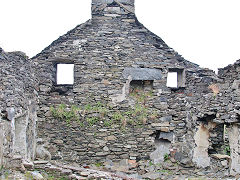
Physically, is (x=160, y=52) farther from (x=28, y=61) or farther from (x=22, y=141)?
(x=22, y=141)

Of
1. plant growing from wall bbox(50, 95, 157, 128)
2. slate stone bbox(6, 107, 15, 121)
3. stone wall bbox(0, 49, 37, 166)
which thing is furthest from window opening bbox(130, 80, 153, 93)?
slate stone bbox(6, 107, 15, 121)

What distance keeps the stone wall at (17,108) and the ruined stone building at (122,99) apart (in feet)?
0.32

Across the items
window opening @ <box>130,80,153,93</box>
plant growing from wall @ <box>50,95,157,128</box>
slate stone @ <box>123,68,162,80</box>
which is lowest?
plant growing from wall @ <box>50,95,157,128</box>

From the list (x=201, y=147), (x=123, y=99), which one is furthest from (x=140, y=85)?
(x=201, y=147)

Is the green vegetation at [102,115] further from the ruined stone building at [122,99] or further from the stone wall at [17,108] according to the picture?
the stone wall at [17,108]

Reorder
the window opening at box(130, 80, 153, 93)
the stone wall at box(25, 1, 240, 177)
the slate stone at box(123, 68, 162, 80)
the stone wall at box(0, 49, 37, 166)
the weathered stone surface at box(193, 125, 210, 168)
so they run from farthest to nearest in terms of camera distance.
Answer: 1. the window opening at box(130, 80, 153, 93)
2. the slate stone at box(123, 68, 162, 80)
3. the stone wall at box(25, 1, 240, 177)
4. the weathered stone surface at box(193, 125, 210, 168)
5. the stone wall at box(0, 49, 37, 166)

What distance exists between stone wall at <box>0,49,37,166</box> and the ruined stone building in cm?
10

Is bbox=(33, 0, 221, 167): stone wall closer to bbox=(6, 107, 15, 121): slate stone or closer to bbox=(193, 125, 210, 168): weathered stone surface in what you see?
bbox=(193, 125, 210, 168): weathered stone surface

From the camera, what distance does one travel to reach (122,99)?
32.8 ft

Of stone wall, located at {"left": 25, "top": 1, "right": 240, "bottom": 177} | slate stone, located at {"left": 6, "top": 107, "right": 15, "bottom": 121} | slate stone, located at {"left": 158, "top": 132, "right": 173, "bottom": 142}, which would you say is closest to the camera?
slate stone, located at {"left": 6, "top": 107, "right": 15, "bottom": 121}

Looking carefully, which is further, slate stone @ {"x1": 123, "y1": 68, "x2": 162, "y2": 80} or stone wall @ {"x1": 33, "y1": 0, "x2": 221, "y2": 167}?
slate stone @ {"x1": 123, "y1": 68, "x2": 162, "y2": 80}

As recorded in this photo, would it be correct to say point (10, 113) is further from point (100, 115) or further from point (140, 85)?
point (140, 85)

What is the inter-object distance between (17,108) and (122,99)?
10.9 ft

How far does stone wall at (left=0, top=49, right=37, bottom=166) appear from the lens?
6.85 m
